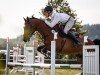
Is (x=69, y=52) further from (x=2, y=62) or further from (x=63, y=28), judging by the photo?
(x=2, y=62)

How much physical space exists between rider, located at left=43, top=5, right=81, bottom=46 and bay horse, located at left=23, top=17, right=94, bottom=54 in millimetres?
115

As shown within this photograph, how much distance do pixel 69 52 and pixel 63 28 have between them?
541mm

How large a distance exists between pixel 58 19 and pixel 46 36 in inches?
26.2

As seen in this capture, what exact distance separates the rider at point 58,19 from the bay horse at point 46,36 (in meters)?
0.12

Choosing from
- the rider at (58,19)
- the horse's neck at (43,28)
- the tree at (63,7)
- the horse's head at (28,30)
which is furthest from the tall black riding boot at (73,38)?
the tree at (63,7)

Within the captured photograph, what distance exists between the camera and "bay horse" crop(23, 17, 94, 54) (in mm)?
8664

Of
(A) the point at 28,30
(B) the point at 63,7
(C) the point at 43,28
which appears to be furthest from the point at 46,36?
(B) the point at 63,7

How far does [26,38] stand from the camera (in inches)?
341

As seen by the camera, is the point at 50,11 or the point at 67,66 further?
the point at 50,11

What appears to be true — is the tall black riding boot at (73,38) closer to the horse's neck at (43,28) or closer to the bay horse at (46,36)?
the bay horse at (46,36)

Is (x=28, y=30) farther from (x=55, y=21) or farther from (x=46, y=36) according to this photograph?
(x=55, y=21)

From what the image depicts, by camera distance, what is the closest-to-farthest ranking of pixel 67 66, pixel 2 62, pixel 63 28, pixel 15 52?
pixel 67 66 → pixel 63 28 → pixel 15 52 → pixel 2 62

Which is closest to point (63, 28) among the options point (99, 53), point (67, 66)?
point (67, 66)

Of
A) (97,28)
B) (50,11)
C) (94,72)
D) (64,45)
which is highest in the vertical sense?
(97,28)
